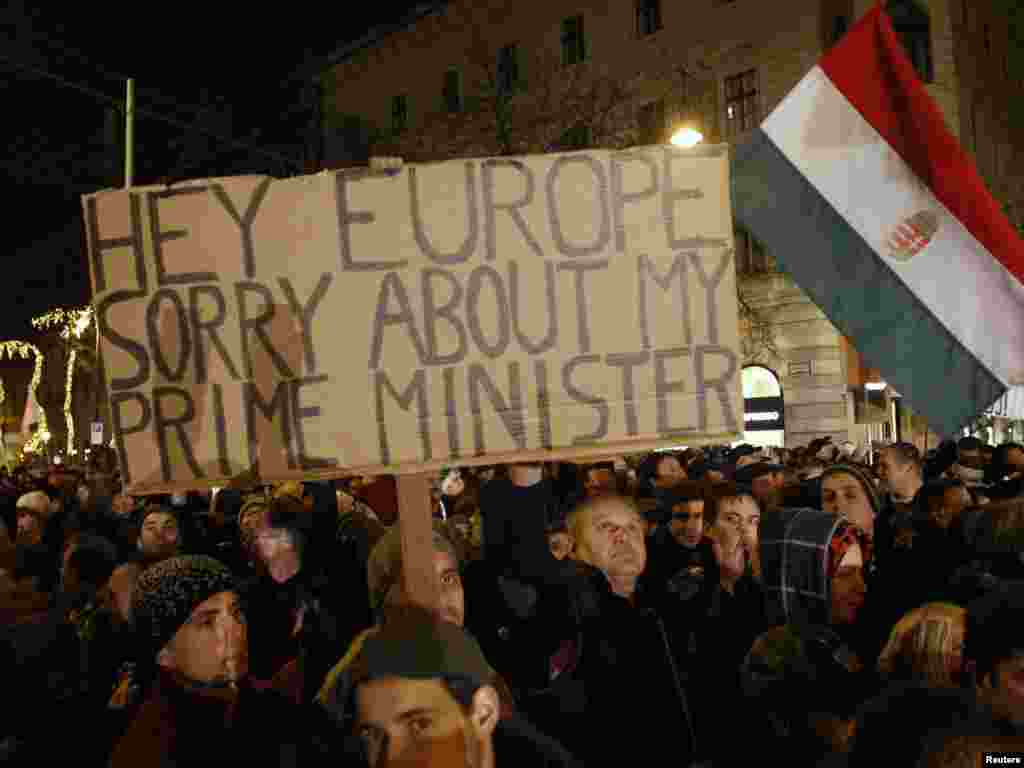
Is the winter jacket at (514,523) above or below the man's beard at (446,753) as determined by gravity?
above

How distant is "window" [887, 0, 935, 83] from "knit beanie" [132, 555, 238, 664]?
2753cm

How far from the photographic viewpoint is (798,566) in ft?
12.5

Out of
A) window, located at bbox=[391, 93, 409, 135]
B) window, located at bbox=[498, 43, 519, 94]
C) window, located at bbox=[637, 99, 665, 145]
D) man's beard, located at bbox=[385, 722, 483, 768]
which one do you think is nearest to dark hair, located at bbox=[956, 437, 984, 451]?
man's beard, located at bbox=[385, 722, 483, 768]

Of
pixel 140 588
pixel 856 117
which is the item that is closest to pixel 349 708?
pixel 140 588

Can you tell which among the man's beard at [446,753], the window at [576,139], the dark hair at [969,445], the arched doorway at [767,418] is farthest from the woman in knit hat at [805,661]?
Answer: the arched doorway at [767,418]

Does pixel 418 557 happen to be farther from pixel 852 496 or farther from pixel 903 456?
pixel 903 456

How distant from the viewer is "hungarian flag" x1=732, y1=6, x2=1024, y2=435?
449 cm

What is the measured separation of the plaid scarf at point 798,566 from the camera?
3736 millimetres

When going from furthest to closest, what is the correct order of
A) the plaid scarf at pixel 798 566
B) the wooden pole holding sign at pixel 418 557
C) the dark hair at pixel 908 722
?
the plaid scarf at pixel 798 566 → the wooden pole holding sign at pixel 418 557 → the dark hair at pixel 908 722

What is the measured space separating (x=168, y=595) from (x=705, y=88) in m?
27.3

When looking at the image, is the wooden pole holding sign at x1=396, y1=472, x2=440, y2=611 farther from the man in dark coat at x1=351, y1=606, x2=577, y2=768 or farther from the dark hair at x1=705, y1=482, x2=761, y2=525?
the dark hair at x1=705, y1=482, x2=761, y2=525

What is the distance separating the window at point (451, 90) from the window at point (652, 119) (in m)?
7.17

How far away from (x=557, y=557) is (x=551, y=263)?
146cm

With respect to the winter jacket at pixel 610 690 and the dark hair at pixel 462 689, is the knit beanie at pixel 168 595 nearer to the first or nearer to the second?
the dark hair at pixel 462 689
